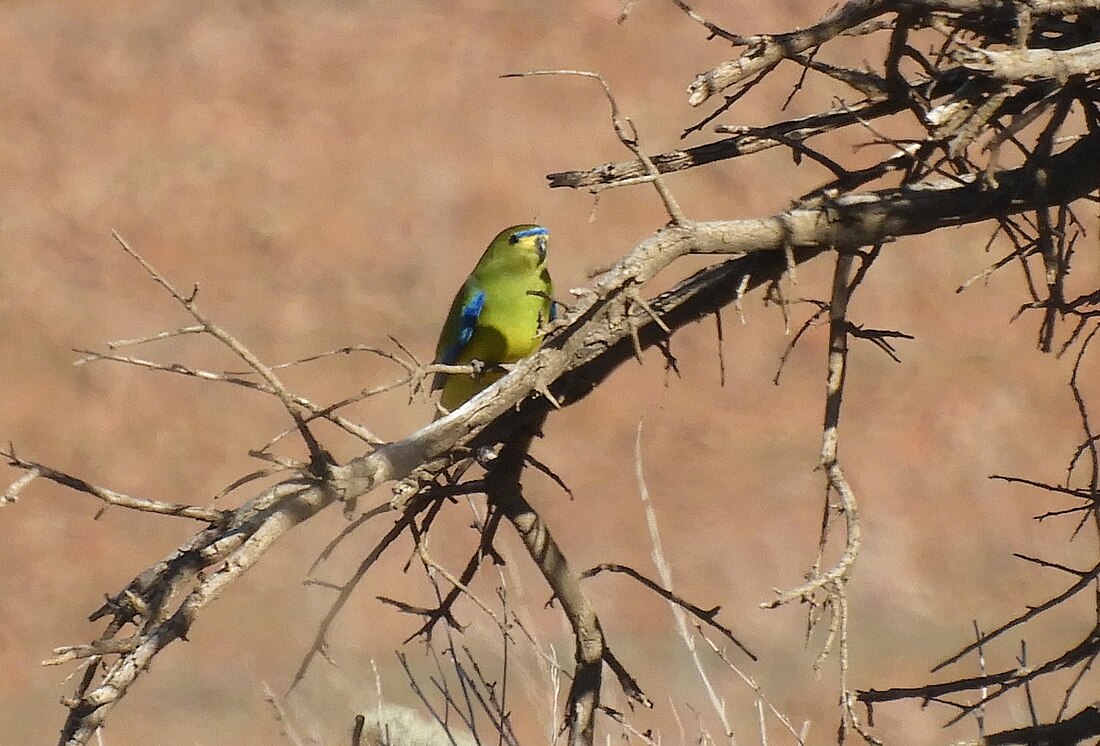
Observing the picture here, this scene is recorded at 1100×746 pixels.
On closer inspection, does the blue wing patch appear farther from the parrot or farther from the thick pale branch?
the thick pale branch

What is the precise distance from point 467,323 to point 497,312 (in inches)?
2.6

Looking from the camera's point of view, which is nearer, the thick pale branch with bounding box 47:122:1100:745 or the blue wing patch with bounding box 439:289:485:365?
the thick pale branch with bounding box 47:122:1100:745

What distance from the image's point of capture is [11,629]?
2.84m

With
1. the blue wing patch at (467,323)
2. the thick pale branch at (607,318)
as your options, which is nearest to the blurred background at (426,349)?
the blue wing patch at (467,323)

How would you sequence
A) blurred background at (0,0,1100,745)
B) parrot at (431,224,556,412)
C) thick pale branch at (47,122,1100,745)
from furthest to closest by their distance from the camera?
1. blurred background at (0,0,1100,745)
2. parrot at (431,224,556,412)
3. thick pale branch at (47,122,1100,745)

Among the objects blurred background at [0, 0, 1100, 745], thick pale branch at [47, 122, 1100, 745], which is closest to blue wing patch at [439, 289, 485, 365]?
blurred background at [0, 0, 1100, 745]

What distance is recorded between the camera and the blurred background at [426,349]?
290 cm

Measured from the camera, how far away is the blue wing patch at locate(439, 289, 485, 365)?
2.52 meters

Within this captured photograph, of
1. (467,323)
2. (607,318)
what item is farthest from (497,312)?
(607,318)

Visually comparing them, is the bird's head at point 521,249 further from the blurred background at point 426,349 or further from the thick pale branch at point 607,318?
the thick pale branch at point 607,318

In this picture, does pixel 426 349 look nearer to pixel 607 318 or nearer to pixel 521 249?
pixel 521 249

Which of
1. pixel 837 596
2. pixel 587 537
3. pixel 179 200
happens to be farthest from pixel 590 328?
pixel 179 200

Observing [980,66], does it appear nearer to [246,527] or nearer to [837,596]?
[837,596]

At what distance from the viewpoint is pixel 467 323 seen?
253cm
